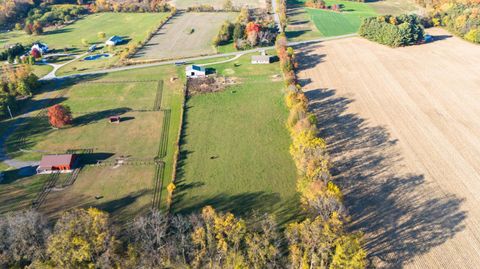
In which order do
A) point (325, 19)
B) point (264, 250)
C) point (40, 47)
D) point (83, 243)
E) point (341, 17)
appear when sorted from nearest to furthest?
point (83, 243), point (264, 250), point (40, 47), point (325, 19), point (341, 17)

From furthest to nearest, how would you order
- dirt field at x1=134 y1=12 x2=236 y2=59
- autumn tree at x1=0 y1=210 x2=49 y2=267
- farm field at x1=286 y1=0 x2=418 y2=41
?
farm field at x1=286 y1=0 x2=418 y2=41
dirt field at x1=134 y1=12 x2=236 y2=59
autumn tree at x1=0 y1=210 x2=49 y2=267

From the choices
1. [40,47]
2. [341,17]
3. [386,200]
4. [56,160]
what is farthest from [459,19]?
[40,47]

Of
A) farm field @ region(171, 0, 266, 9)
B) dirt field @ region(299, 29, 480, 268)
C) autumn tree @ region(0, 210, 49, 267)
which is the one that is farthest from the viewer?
farm field @ region(171, 0, 266, 9)

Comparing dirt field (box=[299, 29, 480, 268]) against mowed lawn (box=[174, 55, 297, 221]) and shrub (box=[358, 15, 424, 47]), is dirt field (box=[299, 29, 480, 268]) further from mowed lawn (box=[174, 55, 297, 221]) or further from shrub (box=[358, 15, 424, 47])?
mowed lawn (box=[174, 55, 297, 221])

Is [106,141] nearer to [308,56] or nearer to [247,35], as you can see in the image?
[247,35]

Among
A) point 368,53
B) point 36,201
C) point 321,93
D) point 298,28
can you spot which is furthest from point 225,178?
point 298,28

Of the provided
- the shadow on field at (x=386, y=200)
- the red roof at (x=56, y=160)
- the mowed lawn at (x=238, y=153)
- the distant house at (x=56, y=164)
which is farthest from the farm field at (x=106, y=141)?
the shadow on field at (x=386, y=200)

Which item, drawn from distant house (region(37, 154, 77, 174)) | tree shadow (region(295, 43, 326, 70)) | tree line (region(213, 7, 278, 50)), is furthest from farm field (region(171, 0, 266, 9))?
distant house (region(37, 154, 77, 174))
